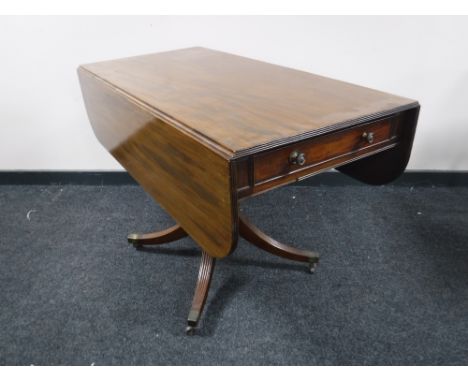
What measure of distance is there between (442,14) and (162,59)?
4.00 feet

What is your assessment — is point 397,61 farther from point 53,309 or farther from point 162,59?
point 53,309

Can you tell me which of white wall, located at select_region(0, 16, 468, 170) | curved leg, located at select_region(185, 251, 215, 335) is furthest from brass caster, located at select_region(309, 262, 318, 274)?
white wall, located at select_region(0, 16, 468, 170)

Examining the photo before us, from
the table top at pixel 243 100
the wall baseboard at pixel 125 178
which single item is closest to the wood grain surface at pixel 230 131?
the table top at pixel 243 100

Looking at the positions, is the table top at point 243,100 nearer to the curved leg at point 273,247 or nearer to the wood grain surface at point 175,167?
the wood grain surface at point 175,167

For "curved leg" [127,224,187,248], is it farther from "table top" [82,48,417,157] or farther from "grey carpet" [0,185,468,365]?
"table top" [82,48,417,157]

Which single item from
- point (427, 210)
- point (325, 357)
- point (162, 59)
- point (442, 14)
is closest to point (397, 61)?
point (442, 14)

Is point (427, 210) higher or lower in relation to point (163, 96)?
lower

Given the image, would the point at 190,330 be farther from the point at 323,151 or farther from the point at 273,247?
the point at 323,151

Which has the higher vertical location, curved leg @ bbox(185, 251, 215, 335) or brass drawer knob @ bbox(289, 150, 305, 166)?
brass drawer knob @ bbox(289, 150, 305, 166)

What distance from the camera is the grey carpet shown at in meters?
1.16

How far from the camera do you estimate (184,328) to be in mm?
1240

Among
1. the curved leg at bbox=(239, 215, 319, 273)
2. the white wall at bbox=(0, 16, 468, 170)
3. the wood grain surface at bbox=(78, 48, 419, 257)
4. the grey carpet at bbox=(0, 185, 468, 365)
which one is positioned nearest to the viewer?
the wood grain surface at bbox=(78, 48, 419, 257)

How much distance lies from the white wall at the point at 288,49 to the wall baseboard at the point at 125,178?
0.16 metres

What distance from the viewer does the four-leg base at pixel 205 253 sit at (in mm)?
1247
